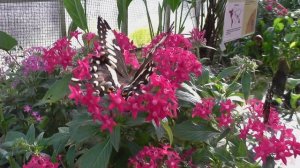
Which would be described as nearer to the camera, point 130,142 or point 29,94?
point 130,142

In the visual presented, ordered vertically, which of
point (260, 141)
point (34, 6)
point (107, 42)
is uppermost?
point (34, 6)

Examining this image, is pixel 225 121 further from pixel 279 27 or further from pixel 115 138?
pixel 279 27

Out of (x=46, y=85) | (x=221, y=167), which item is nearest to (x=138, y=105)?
(x=221, y=167)

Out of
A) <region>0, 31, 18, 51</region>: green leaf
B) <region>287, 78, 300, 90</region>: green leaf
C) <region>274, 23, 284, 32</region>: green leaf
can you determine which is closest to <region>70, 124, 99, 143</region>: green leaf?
<region>0, 31, 18, 51</region>: green leaf

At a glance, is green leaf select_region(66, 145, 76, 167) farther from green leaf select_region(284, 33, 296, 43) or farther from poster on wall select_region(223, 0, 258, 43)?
green leaf select_region(284, 33, 296, 43)

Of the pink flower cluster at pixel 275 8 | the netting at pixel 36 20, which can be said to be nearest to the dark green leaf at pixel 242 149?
the netting at pixel 36 20

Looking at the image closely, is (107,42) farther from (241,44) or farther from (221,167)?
(241,44)

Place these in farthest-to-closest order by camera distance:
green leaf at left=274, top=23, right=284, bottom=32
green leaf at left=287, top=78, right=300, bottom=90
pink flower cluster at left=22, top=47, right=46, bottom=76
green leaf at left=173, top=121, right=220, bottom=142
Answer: green leaf at left=274, top=23, right=284, bottom=32
green leaf at left=287, top=78, right=300, bottom=90
pink flower cluster at left=22, top=47, right=46, bottom=76
green leaf at left=173, top=121, right=220, bottom=142

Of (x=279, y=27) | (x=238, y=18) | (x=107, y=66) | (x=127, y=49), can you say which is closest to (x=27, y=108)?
(x=127, y=49)
